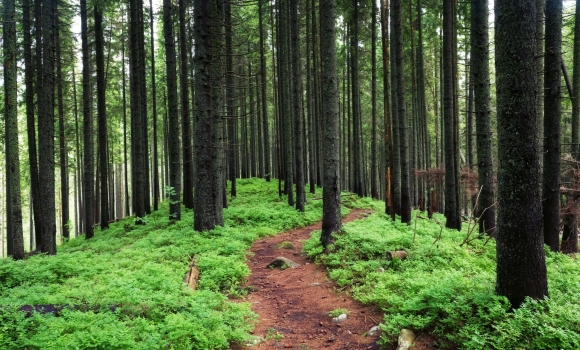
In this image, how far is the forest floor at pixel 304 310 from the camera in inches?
201

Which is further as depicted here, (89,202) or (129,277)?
(89,202)

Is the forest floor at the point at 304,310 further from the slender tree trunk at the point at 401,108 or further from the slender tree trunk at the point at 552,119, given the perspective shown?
the slender tree trunk at the point at 552,119

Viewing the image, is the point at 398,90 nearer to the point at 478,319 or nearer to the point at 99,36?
Answer: the point at 478,319

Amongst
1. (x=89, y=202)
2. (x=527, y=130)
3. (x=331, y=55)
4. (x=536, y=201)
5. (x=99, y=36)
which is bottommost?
(x=89, y=202)

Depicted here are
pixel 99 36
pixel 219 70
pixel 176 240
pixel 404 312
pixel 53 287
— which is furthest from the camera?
pixel 99 36

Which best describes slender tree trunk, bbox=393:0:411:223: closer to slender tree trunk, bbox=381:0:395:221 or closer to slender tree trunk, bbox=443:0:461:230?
slender tree trunk, bbox=381:0:395:221

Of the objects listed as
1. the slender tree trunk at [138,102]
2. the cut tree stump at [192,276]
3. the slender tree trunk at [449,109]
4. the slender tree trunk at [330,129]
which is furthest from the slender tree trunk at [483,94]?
the slender tree trunk at [138,102]

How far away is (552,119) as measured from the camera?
852cm

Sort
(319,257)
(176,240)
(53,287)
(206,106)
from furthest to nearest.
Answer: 1. (206,106)
2. (176,240)
3. (319,257)
4. (53,287)

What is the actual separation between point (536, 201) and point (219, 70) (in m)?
Result: 12.6

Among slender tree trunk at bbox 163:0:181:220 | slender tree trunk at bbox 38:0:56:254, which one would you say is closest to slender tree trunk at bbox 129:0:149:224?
slender tree trunk at bbox 163:0:181:220

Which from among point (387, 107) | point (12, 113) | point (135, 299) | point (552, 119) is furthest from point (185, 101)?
point (552, 119)

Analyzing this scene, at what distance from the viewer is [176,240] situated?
1085cm

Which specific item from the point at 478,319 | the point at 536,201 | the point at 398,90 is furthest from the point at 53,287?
the point at 398,90
